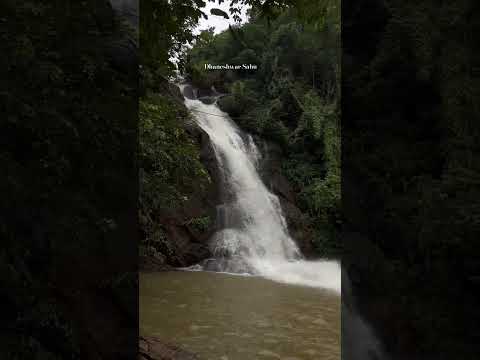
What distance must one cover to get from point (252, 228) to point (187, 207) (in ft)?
6.83

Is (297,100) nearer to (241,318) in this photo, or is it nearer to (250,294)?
(250,294)

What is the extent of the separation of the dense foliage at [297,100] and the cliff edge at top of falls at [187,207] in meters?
0.92

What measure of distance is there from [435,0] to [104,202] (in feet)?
4.77

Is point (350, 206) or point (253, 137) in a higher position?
point (253, 137)

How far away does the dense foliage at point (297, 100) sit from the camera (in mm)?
13656

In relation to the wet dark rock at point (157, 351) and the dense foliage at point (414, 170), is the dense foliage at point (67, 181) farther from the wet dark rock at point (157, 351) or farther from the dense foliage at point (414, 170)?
the wet dark rock at point (157, 351)

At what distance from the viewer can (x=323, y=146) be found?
15.5 m

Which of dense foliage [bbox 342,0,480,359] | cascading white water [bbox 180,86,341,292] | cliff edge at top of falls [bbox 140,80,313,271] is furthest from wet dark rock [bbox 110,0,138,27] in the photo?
cascading white water [bbox 180,86,341,292]

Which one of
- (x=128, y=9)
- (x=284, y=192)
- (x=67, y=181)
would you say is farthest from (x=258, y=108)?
(x=67, y=181)

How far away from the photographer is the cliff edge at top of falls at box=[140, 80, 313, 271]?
4520 millimetres

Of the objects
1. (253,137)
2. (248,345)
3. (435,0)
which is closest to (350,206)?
(435,0)

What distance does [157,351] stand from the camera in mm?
2727

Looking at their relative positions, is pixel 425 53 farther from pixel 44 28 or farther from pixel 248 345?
pixel 248 345

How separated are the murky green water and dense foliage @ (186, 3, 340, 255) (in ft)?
18.2
